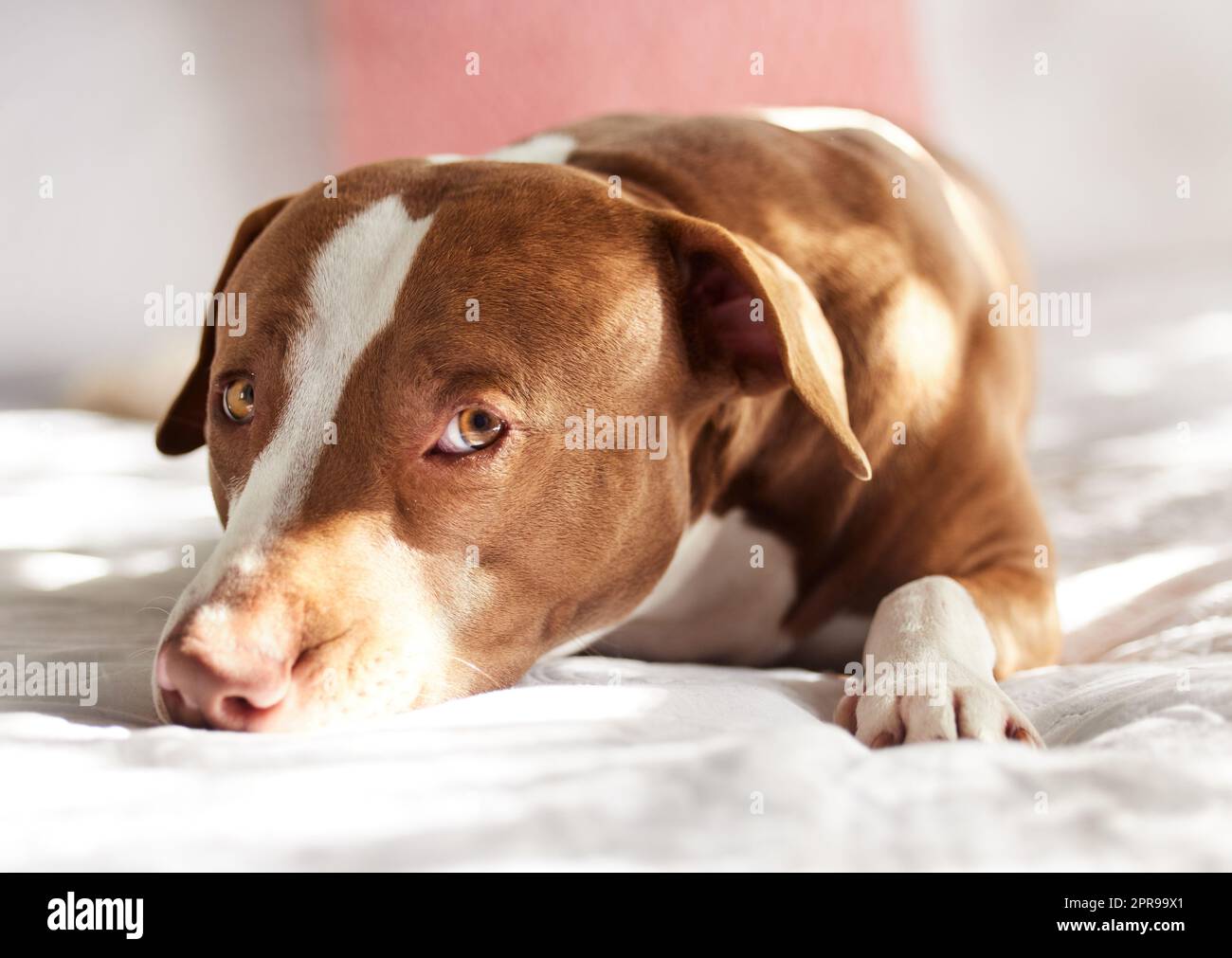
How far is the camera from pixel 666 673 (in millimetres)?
2135

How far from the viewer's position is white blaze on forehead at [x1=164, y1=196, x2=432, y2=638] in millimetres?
1789

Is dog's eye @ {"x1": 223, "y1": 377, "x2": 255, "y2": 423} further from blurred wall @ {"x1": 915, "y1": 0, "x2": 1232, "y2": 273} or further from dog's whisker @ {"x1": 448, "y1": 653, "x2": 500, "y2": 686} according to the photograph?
blurred wall @ {"x1": 915, "y1": 0, "x2": 1232, "y2": 273}

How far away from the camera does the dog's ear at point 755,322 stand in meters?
1.93

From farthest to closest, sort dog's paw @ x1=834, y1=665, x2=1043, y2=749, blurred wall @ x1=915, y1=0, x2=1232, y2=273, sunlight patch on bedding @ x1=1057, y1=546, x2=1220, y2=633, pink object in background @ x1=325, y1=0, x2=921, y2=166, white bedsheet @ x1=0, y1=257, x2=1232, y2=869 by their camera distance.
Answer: blurred wall @ x1=915, y1=0, x2=1232, y2=273 → pink object in background @ x1=325, y1=0, x2=921, y2=166 → sunlight patch on bedding @ x1=1057, y1=546, x2=1220, y2=633 → dog's paw @ x1=834, y1=665, x2=1043, y2=749 → white bedsheet @ x1=0, y1=257, x2=1232, y2=869

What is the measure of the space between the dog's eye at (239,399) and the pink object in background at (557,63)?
4089 mm

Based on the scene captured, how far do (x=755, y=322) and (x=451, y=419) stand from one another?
54 cm

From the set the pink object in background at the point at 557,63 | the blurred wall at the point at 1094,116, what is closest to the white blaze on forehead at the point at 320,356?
the pink object in background at the point at 557,63

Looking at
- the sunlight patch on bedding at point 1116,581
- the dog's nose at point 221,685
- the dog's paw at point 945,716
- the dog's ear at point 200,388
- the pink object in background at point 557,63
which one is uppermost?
the pink object in background at point 557,63

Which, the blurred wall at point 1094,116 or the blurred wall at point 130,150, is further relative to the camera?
the blurred wall at point 1094,116

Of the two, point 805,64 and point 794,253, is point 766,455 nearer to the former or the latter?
point 794,253

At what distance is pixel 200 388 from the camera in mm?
2543

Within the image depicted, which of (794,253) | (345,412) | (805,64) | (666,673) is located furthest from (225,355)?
(805,64)

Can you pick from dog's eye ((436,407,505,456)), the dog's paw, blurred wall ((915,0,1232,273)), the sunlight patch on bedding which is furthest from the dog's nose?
blurred wall ((915,0,1232,273))

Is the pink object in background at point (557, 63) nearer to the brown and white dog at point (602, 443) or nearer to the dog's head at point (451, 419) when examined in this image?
the brown and white dog at point (602, 443)
